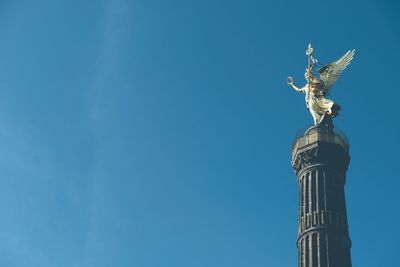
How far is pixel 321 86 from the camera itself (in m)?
62.7

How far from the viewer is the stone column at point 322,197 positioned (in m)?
53.3

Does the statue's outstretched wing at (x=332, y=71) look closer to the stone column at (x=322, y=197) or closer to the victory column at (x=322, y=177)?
the victory column at (x=322, y=177)

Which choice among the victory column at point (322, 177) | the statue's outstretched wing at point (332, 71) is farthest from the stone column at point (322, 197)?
the statue's outstretched wing at point (332, 71)

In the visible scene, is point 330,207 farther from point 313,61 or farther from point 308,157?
point 313,61

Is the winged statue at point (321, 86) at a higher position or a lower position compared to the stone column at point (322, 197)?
higher

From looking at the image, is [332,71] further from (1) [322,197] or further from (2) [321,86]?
(1) [322,197]

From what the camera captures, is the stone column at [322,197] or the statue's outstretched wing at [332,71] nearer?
the stone column at [322,197]

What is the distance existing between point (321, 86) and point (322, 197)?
11.1 m

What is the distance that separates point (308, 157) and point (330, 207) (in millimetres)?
4907

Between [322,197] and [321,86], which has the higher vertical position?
[321,86]

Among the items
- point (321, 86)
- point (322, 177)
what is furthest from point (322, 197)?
point (321, 86)

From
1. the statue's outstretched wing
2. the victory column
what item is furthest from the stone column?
the statue's outstretched wing

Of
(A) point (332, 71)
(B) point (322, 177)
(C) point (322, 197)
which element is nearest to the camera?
(C) point (322, 197)

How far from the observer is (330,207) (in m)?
55.6
